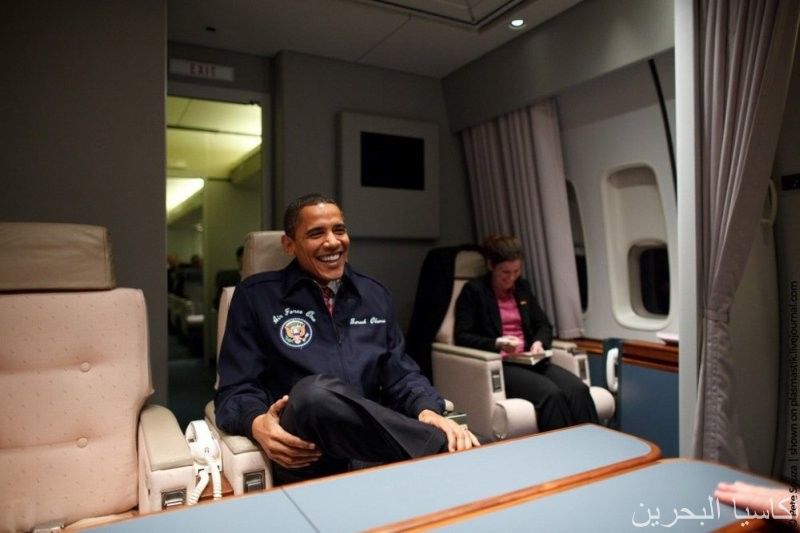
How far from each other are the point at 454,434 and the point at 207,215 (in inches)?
222

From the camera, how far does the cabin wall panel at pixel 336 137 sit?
147 inches

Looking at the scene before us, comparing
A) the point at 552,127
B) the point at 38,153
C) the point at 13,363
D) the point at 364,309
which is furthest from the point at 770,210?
the point at 38,153

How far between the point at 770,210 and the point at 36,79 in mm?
3444

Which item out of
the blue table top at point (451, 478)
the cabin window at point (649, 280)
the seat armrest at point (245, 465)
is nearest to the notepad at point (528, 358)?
the cabin window at point (649, 280)

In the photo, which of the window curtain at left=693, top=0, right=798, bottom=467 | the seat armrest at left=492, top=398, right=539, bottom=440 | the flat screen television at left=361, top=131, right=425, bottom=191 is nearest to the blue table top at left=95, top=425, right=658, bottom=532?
the window curtain at left=693, top=0, right=798, bottom=467

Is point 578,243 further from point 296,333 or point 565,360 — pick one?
point 296,333

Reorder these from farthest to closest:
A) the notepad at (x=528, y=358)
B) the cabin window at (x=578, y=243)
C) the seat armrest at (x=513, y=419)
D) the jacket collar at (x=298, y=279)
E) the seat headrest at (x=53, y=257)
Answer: the cabin window at (x=578, y=243), the notepad at (x=528, y=358), the seat armrest at (x=513, y=419), the jacket collar at (x=298, y=279), the seat headrest at (x=53, y=257)

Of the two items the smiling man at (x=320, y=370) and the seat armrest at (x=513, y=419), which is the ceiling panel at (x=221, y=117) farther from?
the seat armrest at (x=513, y=419)

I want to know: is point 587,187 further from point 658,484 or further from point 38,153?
point 38,153

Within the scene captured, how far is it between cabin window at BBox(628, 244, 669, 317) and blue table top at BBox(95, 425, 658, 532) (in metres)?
2.48

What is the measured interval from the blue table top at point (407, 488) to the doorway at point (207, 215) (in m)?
4.30

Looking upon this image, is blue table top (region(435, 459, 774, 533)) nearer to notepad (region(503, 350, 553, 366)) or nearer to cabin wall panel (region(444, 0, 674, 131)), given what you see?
notepad (region(503, 350, 553, 366))

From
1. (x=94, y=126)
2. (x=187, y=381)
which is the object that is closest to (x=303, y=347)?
(x=94, y=126)

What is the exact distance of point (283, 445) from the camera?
145 cm
